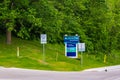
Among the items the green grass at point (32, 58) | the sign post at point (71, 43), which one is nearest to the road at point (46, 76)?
the green grass at point (32, 58)

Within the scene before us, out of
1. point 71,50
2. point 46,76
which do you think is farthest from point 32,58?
point 46,76

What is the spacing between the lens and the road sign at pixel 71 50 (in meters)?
43.9

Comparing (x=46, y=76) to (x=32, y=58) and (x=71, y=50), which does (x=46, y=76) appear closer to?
(x=32, y=58)

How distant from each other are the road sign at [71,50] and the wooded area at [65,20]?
2814mm

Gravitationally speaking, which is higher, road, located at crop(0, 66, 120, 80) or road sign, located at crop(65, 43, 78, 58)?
road, located at crop(0, 66, 120, 80)

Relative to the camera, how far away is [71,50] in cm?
4469

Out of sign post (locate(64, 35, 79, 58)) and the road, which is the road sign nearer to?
sign post (locate(64, 35, 79, 58))

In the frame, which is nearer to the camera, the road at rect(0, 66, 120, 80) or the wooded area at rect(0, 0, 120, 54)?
the road at rect(0, 66, 120, 80)

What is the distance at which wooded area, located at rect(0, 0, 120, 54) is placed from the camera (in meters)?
43.1

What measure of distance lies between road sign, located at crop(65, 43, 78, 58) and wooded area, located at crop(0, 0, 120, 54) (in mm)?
2814

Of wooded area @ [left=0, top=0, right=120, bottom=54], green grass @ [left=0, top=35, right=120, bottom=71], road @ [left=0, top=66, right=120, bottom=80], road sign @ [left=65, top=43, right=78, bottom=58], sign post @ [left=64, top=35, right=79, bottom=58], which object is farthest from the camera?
road sign @ [left=65, top=43, right=78, bottom=58]

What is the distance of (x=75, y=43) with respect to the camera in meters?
43.7

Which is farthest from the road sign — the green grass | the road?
the road

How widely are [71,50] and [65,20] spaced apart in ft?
23.0
